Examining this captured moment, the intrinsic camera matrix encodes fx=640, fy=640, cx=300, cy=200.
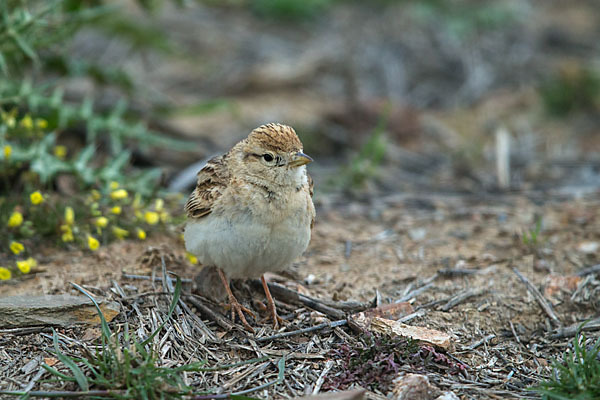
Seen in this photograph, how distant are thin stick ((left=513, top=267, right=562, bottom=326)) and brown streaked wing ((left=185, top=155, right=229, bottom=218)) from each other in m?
2.46

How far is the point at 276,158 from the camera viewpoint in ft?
14.9

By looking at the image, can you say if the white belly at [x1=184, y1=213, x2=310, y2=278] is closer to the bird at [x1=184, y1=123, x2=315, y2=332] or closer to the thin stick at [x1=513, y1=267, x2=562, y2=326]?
the bird at [x1=184, y1=123, x2=315, y2=332]

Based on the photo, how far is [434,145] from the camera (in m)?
8.84

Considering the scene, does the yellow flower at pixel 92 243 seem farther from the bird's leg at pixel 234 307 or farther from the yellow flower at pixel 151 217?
the bird's leg at pixel 234 307

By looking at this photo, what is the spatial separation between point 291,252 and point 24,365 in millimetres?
1767

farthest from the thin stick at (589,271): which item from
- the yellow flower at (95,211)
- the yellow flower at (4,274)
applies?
the yellow flower at (4,274)

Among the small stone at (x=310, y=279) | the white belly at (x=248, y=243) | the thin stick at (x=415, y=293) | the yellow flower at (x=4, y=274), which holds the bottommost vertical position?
the small stone at (x=310, y=279)

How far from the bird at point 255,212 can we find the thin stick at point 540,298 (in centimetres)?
180

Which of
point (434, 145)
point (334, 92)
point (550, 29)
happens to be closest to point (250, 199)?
point (434, 145)

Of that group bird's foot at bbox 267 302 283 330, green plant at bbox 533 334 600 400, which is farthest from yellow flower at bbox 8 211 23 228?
green plant at bbox 533 334 600 400

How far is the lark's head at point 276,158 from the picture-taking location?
4.51m

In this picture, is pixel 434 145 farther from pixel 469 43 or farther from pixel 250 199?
pixel 250 199

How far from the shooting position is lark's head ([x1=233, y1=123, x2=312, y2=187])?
451cm

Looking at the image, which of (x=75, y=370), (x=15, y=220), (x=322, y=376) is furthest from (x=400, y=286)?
(x=15, y=220)
